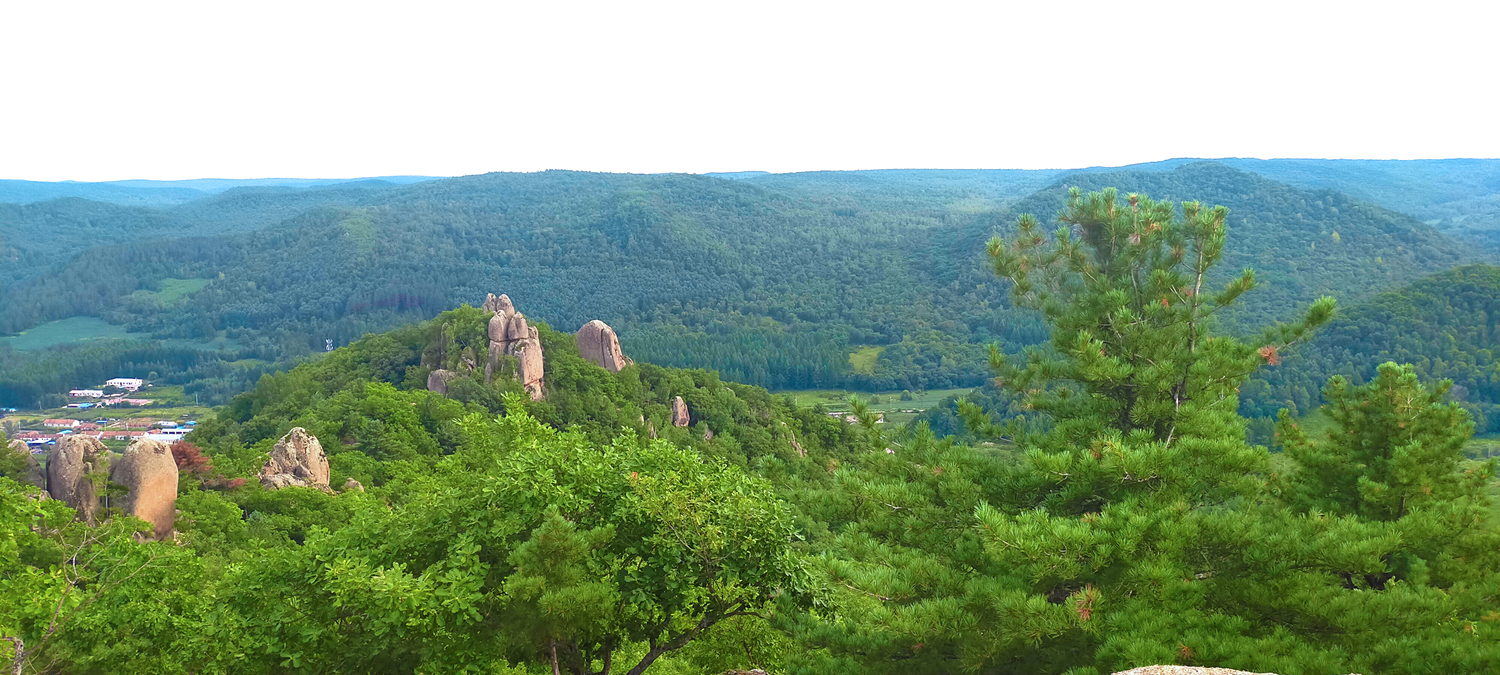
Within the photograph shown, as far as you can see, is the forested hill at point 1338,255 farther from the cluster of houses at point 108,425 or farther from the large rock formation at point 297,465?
the large rock formation at point 297,465

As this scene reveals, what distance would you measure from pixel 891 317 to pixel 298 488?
162 meters

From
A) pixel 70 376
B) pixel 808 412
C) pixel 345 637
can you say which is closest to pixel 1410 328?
pixel 808 412

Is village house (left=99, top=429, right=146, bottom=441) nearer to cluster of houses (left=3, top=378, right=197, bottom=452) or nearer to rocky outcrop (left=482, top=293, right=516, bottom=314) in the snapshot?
cluster of houses (left=3, top=378, right=197, bottom=452)

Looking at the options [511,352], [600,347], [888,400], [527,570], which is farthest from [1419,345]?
[527,570]

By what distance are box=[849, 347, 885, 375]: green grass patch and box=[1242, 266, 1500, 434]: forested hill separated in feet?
221

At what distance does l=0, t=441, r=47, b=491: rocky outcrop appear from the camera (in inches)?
1273

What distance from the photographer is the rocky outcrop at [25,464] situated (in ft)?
106

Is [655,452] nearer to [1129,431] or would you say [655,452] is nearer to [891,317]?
[1129,431]

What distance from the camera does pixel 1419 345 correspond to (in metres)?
109

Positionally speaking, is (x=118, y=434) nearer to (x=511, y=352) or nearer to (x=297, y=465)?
(x=511, y=352)

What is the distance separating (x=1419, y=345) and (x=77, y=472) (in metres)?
128

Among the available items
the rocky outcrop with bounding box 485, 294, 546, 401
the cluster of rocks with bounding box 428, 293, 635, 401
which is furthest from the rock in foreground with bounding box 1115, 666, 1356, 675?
the rocky outcrop with bounding box 485, 294, 546, 401

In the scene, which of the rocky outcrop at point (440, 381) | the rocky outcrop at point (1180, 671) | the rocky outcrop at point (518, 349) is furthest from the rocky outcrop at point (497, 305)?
the rocky outcrop at point (1180, 671)

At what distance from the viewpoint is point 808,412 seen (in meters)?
76.1
